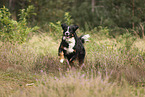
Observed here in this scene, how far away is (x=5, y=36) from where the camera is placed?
8.67 meters

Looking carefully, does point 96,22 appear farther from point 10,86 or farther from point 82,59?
point 10,86

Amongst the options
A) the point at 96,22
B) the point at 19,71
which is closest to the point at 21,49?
the point at 19,71

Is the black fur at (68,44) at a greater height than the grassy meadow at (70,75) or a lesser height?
greater

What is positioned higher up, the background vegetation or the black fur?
the black fur

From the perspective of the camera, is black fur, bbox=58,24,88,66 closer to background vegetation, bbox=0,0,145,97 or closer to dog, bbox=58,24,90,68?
dog, bbox=58,24,90,68

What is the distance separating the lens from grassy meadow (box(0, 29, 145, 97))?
3.67 m

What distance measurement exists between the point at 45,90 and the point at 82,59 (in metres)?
2.55

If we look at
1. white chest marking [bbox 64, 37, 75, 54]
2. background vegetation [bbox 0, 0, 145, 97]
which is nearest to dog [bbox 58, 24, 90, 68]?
white chest marking [bbox 64, 37, 75, 54]

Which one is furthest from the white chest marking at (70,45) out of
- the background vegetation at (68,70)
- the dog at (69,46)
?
the background vegetation at (68,70)

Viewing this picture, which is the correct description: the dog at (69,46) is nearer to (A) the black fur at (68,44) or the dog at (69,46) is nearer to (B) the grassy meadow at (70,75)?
(A) the black fur at (68,44)

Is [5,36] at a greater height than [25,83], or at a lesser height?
greater

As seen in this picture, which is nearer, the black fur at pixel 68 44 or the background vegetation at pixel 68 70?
the background vegetation at pixel 68 70

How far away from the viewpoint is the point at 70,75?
14.8 feet

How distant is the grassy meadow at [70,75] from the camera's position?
3669mm
